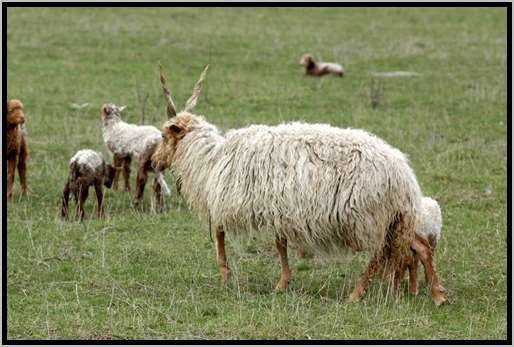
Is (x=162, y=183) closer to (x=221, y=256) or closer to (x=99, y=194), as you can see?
(x=99, y=194)

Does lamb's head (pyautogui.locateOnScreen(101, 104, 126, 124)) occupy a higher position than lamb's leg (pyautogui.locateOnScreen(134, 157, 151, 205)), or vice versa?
lamb's head (pyautogui.locateOnScreen(101, 104, 126, 124))

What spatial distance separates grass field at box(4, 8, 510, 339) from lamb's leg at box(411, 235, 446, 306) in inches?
5.5

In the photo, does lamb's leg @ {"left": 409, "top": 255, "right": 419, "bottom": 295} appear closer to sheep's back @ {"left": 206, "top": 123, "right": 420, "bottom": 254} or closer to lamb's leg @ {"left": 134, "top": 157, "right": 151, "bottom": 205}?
sheep's back @ {"left": 206, "top": 123, "right": 420, "bottom": 254}

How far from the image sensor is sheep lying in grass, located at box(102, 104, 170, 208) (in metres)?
13.3

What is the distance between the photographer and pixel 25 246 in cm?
1132

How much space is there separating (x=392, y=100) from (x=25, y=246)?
10466mm

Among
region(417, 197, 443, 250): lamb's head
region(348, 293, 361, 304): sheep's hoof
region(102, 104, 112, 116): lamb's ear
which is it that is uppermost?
region(102, 104, 112, 116): lamb's ear

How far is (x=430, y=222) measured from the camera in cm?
1015

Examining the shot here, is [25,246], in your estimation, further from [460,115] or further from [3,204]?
[460,115]

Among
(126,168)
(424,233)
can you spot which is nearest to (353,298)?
(424,233)

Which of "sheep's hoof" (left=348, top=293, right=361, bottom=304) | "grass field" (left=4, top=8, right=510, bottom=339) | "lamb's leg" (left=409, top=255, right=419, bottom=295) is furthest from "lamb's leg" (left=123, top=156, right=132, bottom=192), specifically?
"sheep's hoof" (left=348, top=293, right=361, bottom=304)

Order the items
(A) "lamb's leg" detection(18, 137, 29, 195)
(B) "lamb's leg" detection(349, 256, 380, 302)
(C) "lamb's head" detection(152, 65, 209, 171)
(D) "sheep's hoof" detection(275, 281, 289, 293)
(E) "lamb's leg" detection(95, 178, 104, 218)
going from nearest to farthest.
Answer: (B) "lamb's leg" detection(349, 256, 380, 302), (D) "sheep's hoof" detection(275, 281, 289, 293), (C) "lamb's head" detection(152, 65, 209, 171), (E) "lamb's leg" detection(95, 178, 104, 218), (A) "lamb's leg" detection(18, 137, 29, 195)

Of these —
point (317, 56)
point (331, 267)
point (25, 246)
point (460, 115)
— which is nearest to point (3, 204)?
point (25, 246)

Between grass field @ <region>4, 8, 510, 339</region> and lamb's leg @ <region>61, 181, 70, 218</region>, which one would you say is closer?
grass field @ <region>4, 8, 510, 339</region>
